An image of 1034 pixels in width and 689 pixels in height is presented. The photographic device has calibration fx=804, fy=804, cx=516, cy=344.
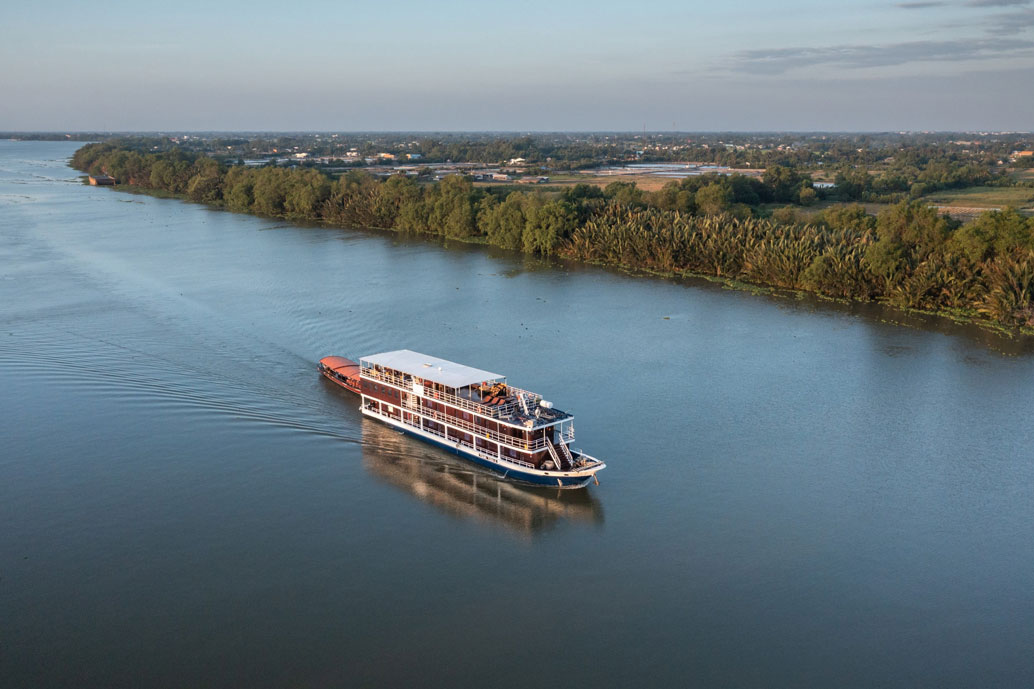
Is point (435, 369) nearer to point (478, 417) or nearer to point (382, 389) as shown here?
point (382, 389)

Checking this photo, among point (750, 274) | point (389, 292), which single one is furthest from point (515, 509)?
point (750, 274)

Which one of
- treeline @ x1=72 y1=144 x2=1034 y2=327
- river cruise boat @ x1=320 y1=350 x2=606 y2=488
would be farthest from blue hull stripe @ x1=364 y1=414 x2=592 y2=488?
treeline @ x1=72 y1=144 x2=1034 y2=327

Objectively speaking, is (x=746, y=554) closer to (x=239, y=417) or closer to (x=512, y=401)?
(x=512, y=401)

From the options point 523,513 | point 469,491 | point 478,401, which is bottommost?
point 523,513

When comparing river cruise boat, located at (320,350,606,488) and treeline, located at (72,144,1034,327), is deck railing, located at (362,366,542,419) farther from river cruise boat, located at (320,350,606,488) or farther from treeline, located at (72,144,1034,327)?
treeline, located at (72,144,1034,327)

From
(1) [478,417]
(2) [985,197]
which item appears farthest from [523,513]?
(2) [985,197]
